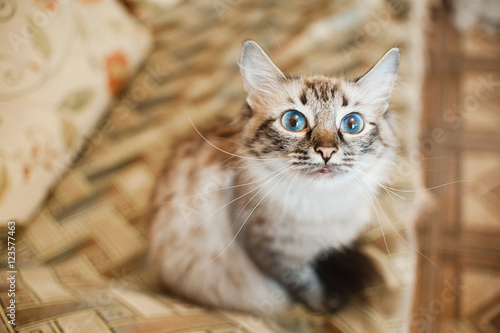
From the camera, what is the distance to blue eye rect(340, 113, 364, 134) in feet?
1.63

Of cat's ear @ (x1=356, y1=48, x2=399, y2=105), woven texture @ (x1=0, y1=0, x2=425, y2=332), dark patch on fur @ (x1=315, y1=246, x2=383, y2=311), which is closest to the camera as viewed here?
cat's ear @ (x1=356, y1=48, x2=399, y2=105)

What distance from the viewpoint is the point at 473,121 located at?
0.76 meters

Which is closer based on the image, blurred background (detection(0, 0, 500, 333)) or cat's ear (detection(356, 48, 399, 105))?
cat's ear (detection(356, 48, 399, 105))

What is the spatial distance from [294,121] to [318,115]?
4cm

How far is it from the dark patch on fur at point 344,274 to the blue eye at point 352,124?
32cm

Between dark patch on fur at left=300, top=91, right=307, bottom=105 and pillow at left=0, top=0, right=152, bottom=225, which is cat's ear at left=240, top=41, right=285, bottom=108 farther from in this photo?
pillow at left=0, top=0, right=152, bottom=225

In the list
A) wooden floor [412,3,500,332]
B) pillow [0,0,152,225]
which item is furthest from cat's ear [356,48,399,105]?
pillow [0,0,152,225]

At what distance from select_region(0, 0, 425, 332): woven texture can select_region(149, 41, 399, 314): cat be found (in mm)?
53

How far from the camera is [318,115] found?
19.5 inches

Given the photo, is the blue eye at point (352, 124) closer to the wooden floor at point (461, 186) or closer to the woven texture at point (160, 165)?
the woven texture at point (160, 165)

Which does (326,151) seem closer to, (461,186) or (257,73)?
(257,73)

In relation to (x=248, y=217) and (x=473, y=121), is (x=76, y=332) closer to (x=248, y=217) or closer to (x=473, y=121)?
(x=248, y=217)

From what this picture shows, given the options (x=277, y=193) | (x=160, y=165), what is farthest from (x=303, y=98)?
(x=160, y=165)

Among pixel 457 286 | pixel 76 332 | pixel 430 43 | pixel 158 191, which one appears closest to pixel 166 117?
pixel 158 191
